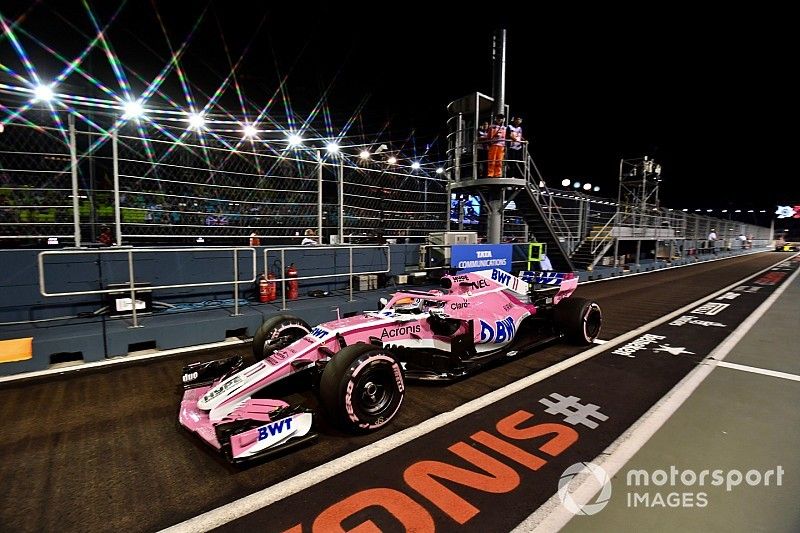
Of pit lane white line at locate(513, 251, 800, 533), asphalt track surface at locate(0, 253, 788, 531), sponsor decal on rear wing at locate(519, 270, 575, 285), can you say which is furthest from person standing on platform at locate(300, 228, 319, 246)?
pit lane white line at locate(513, 251, 800, 533)

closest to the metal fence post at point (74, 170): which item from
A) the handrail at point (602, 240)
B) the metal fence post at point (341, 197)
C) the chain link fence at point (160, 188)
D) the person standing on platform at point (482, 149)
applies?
the chain link fence at point (160, 188)

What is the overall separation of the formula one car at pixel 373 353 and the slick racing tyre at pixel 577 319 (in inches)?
0.6

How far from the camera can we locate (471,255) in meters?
9.76

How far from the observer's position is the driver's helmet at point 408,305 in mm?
4398

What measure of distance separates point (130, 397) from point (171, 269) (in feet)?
11.0

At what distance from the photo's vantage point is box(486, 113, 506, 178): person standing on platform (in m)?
10.4

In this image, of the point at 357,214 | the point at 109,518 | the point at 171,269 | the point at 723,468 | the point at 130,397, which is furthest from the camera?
the point at 357,214

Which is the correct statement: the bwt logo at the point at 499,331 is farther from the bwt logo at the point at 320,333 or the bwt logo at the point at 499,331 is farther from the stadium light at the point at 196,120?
the stadium light at the point at 196,120

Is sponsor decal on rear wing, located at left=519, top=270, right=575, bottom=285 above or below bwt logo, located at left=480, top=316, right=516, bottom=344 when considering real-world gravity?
above

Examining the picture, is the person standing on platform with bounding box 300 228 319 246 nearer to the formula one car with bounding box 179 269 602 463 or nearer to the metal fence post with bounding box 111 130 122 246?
the metal fence post with bounding box 111 130 122 246

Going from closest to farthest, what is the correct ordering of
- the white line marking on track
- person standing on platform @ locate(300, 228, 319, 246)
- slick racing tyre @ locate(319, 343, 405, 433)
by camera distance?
slick racing tyre @ locate(319, 343, 405, 433) → the white line marking on track → person standing on platform @ locate(300, 228, 319, 246)

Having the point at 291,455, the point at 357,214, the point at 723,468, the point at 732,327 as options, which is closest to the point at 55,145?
the point at 357,214

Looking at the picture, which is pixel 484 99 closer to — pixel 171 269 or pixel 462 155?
pixel 462 155

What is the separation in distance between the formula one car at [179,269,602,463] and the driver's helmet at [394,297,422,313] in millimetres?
12
